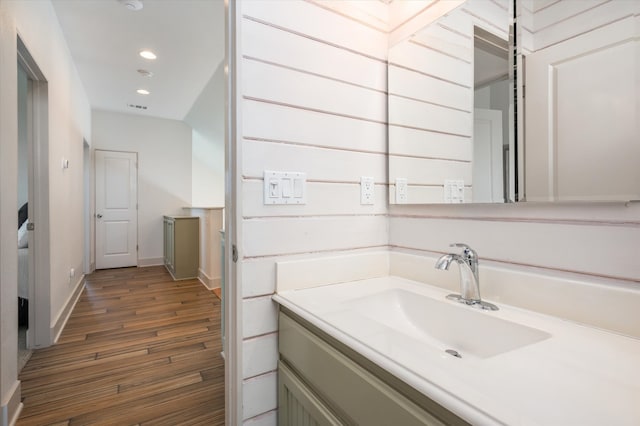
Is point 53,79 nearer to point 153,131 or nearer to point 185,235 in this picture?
point 185,235

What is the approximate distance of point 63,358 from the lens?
84.0 inches

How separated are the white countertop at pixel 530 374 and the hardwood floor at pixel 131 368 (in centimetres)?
138

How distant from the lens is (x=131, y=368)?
2.01 meters

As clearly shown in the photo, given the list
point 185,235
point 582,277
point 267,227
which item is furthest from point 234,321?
point 185,235

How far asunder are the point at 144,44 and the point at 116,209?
128 inches

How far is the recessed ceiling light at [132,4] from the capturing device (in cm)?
228

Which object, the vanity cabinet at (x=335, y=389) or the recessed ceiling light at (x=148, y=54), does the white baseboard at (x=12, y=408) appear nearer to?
the vanity cabinet at (x=335, y=389)

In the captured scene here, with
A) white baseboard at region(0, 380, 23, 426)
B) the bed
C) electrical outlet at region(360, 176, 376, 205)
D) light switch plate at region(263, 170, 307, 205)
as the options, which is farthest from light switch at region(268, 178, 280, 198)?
the bed

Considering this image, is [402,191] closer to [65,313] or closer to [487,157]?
[487,157]

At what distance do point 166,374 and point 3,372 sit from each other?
776 mm

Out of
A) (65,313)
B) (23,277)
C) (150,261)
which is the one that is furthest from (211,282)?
(150,261)

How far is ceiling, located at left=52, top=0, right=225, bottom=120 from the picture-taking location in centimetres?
241

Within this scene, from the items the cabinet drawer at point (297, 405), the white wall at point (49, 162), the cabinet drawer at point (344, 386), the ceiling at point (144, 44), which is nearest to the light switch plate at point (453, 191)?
the cabinet drawer at point (344, 386)

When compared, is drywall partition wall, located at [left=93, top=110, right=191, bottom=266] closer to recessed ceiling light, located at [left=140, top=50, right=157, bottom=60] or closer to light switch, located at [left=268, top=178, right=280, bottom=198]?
recessed ceiling light, located at [left=140, top=50, right=157, bottom=60]
